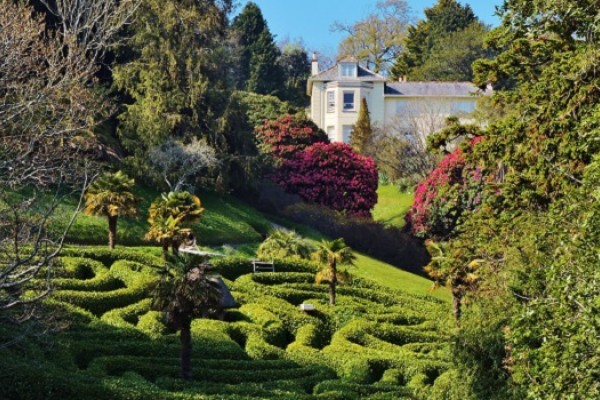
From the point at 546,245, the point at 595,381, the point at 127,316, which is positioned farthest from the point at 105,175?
the point at 595,381

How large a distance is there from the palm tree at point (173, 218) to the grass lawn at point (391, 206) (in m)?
26.5

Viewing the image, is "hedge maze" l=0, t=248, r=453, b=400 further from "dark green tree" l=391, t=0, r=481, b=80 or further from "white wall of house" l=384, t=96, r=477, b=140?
"dark green tree" l=391, t=0, r=481, b=80

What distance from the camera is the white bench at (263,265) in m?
40.8

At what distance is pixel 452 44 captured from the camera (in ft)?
299

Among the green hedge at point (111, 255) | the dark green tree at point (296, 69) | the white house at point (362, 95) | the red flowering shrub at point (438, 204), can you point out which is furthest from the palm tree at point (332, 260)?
the dark green tree at point (296, 69)

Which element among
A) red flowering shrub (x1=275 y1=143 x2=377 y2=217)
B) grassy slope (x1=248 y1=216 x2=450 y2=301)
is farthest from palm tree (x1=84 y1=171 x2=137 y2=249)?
A: red flowering shrub (x1=275 y1=143 x2=377 y2=217)

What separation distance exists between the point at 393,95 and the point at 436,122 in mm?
9593

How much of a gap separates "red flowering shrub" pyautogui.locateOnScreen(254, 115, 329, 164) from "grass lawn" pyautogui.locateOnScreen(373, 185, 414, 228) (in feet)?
19.2

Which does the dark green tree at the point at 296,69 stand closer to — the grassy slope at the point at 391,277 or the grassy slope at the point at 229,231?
the grassy slope at the point at 229,231

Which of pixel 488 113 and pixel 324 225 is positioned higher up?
pixel 488 113

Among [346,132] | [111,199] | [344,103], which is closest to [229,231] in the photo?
[111,199]

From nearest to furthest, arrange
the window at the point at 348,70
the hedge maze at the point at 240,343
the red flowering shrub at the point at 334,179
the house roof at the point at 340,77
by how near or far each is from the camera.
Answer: the hedge maze at the point at 240,343
the red flowering shrub at the point at 334,179
the house roof at the point at 340,77
the window at the point at 348,70

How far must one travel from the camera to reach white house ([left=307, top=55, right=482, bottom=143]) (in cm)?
8025

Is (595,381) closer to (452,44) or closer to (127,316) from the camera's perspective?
(127,316)
